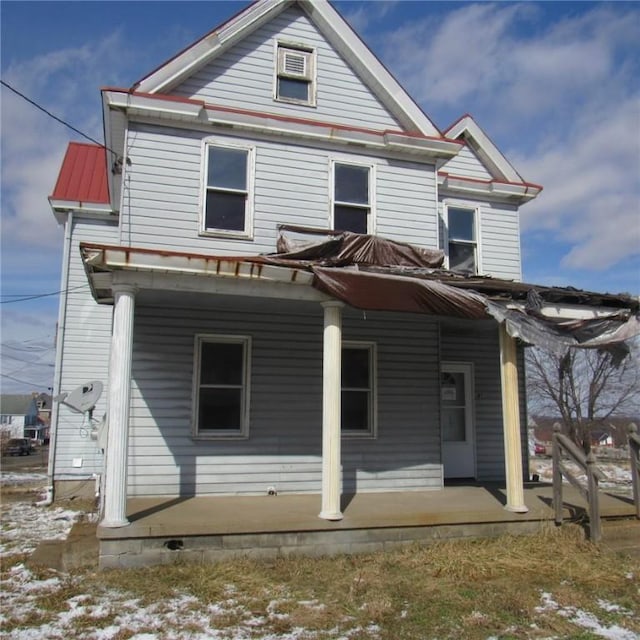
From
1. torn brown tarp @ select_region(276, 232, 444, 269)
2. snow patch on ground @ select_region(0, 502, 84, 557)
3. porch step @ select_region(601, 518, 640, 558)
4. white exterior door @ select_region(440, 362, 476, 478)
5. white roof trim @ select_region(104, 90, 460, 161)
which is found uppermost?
white roof trim @ select_region(104, 90, 460, 161)

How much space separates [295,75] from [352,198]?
2371mm

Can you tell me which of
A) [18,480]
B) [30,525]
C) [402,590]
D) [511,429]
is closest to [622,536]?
[511,429]

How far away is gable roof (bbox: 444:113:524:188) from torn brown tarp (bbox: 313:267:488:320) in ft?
19.3

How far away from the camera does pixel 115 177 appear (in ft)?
34.6

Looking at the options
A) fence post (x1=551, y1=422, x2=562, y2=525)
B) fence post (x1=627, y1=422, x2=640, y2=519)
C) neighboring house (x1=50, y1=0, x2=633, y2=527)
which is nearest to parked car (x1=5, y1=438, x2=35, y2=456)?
neighboring house (x1=50, y1=0, x2=633, y2=527)

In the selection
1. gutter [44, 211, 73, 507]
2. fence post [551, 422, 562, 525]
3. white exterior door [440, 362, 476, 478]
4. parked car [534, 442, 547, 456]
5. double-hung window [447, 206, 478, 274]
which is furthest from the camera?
parked car [534, 442, 547, 456]

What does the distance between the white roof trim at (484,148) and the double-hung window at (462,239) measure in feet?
4.51

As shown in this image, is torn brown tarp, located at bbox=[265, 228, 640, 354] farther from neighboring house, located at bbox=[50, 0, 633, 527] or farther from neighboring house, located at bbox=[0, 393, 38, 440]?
neighboring house, located at bbox=[0, 393, 38, 440]

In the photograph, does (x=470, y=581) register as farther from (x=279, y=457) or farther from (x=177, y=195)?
(x=177, y=195)

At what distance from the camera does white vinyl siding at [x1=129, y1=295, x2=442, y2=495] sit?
8.55 meters

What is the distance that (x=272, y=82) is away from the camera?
32.4 ft

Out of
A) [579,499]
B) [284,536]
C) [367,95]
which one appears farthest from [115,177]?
[579,499]

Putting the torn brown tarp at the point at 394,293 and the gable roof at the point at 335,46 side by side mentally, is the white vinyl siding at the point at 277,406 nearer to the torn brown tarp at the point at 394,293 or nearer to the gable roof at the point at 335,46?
the torn brown tarp at the point at 394,293

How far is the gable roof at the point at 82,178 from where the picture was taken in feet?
44.7
